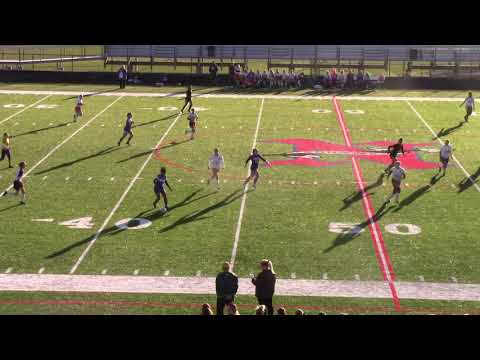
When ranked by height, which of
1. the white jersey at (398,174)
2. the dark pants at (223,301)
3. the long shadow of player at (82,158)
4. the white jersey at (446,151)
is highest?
the white jersey at (446,151)

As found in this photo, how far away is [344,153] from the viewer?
88.6ft

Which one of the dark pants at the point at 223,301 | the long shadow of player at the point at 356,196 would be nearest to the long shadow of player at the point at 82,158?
the long shadow of player at the point at 356,196

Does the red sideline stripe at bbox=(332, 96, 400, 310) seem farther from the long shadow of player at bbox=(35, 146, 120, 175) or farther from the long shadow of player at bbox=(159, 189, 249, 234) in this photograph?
the long shadow of player at bbox=(35, 146, 120, 175)

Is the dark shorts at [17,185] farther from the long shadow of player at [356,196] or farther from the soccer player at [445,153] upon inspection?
the soccer player at [445,153]

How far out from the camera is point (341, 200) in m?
21.1

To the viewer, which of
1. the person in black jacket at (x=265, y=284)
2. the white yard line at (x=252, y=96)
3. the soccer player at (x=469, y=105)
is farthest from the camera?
the white yard line at (x=252, y=96)

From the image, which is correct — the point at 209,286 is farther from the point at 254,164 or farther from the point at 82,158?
the point at 82,158

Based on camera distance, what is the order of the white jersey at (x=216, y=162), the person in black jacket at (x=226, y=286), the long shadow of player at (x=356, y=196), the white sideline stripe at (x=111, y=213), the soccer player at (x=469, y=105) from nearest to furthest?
the person in black jacket at (x=226, y=286), the white sideline stripe at (x=111, y=213), the long shadow of player at (x=356, y=196), the white jersey at (x=216, y=162), the soccer player at (x=469, y=105)

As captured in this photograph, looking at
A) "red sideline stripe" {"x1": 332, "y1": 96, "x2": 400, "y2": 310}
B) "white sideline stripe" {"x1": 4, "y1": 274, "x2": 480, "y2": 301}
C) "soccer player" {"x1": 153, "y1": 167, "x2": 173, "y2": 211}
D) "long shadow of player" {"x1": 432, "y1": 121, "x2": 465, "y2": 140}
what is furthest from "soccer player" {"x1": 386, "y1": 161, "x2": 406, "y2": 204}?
"long shadow of player" {"x1": 432, "y1": 121, "x2": 465, "y2": 140}

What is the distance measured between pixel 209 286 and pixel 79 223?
525cm

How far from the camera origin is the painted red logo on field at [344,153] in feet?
83.8

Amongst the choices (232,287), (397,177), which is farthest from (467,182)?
(232,287)

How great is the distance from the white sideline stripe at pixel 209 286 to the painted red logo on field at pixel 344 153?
10324mm
